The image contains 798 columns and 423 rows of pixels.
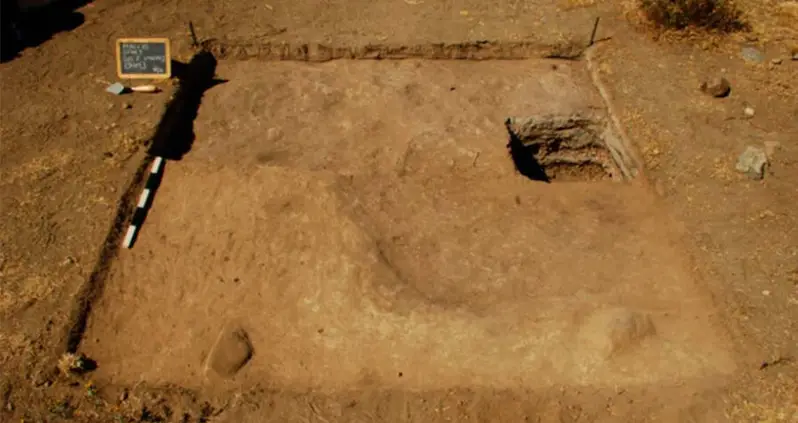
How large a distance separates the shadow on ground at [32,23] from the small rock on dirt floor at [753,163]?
24.4 ft

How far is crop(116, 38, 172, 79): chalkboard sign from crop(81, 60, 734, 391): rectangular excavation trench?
1.84ft

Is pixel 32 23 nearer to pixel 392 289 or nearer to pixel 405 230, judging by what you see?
pixel 405 230

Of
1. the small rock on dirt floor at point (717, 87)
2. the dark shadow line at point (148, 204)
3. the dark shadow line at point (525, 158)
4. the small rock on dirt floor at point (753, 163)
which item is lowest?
the dark shadow line at point (525, 158)

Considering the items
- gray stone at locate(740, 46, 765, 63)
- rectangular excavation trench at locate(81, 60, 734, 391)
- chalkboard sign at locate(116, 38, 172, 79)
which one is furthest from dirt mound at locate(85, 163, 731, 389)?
gray stone at locate(740, 46, 765, 63)

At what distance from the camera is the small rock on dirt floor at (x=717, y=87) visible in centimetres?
727

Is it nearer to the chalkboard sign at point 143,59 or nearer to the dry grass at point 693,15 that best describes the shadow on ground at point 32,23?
the chalkboard sign at point 143,59

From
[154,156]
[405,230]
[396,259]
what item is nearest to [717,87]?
[405,230]

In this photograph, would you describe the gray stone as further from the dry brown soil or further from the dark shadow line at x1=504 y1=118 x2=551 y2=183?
the dark shadow line at x1=504 y1=118 x2=551 y2=183

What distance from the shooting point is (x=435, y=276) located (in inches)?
225

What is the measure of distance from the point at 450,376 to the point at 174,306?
2.24m

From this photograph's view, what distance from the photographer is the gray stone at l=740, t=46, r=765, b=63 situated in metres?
7.76

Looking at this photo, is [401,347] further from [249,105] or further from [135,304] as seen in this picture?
[249,105]

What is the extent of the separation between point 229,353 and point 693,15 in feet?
21.2

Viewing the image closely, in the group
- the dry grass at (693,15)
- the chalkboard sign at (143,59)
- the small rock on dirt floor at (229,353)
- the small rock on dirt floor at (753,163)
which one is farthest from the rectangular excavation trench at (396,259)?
the dry grass at (693,15)
